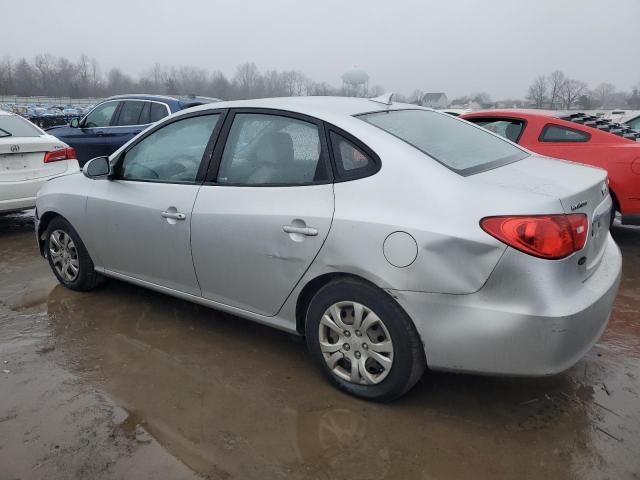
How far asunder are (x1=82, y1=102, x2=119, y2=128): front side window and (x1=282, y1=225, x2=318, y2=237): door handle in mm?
7093

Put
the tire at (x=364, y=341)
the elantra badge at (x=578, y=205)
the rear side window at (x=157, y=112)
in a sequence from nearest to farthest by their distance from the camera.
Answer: the elantra badge at (x=578, y=205), the tire at (x=364, y=341), the rear side window at (x=157, y=112)

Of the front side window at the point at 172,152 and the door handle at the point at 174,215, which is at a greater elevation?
the front side window at the point at 172,152

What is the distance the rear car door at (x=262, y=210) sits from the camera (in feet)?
9.26

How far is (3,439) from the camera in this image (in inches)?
101

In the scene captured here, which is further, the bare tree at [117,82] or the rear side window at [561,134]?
the bare tree at [117,82]

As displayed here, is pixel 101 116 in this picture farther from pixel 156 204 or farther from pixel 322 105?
pixel 322 105

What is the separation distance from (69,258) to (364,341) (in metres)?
2.86

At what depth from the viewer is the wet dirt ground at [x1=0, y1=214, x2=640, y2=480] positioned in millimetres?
2373

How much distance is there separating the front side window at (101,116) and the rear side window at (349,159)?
7093mm

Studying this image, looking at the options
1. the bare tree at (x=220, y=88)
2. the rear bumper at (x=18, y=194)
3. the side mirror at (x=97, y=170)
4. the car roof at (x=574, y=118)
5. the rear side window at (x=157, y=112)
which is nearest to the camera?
the side mirror at (x=97, y=170)

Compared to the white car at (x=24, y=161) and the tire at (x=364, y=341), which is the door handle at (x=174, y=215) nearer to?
the tire at (x=364, y=341)

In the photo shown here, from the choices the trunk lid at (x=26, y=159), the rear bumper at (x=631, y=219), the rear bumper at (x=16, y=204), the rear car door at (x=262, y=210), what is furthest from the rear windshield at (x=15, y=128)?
the rear bumper at (x=631, y=219)

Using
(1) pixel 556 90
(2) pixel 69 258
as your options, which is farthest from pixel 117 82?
(2) pixel 69 258

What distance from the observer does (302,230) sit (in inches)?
109
